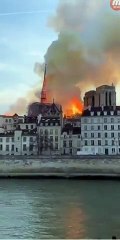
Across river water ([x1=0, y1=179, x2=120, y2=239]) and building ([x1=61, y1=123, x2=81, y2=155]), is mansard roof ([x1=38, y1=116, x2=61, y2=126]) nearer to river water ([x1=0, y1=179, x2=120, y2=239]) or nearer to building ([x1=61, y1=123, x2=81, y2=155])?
building ([x1=61, y1=123, x2=81, y2=155])

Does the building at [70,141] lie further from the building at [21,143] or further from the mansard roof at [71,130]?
the building at [21,143]

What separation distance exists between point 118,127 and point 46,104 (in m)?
14.6

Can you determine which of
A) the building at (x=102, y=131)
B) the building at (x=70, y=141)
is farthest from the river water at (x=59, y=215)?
the building at (x=70, y=141)

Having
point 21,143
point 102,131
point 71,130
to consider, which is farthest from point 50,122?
point 102,131

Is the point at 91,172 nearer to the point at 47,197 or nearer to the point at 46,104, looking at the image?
the point at 47,197

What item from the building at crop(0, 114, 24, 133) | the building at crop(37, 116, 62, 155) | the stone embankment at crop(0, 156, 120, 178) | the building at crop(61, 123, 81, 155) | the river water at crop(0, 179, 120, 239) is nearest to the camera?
the river water at crop(0, 179, 120, 239)

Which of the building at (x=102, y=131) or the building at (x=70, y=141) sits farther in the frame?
the building at (x=70, y=141)

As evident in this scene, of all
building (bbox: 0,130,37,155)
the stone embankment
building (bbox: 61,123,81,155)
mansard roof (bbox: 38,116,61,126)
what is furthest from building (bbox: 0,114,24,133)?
the stone embankment

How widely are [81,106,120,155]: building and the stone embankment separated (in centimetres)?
790

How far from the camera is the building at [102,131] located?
96.1ft

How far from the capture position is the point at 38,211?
9352mm

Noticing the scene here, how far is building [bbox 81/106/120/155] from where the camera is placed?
29.3 meters

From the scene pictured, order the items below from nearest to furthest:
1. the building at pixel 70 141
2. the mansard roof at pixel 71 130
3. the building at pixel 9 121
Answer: the building at pixel 70 141, the mansard roof at pixel 71 130, the building at pixel 9 121

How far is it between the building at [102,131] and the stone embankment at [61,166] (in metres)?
7.90
